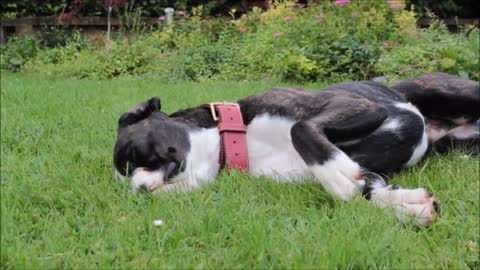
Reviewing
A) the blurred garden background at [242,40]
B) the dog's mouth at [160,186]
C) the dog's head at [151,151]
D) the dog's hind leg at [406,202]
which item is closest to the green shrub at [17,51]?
the blurred garden background at [242,40]

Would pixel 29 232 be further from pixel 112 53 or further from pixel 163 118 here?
pixel 112 53

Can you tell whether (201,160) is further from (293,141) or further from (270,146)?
(293,141)

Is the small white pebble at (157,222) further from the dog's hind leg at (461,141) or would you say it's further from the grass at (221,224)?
the dog's hind leg at (461,141)

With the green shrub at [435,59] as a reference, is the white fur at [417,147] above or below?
above

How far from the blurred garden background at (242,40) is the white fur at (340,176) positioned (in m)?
3.88

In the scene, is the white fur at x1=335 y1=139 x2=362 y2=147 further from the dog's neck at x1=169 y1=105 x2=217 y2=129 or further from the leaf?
the leaf

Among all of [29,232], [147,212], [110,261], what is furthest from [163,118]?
[110,261]

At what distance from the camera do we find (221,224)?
2.17 meters

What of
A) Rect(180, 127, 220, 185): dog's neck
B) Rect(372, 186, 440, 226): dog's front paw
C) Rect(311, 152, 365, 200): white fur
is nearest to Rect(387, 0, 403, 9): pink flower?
Rect(180, 127, 220, 185): dog's neck

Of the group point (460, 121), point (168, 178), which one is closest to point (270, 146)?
point (168, 178)

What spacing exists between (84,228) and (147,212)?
270 mm

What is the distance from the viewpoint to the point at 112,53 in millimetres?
11352

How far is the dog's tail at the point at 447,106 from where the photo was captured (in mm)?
3467

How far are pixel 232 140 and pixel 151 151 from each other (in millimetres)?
451
